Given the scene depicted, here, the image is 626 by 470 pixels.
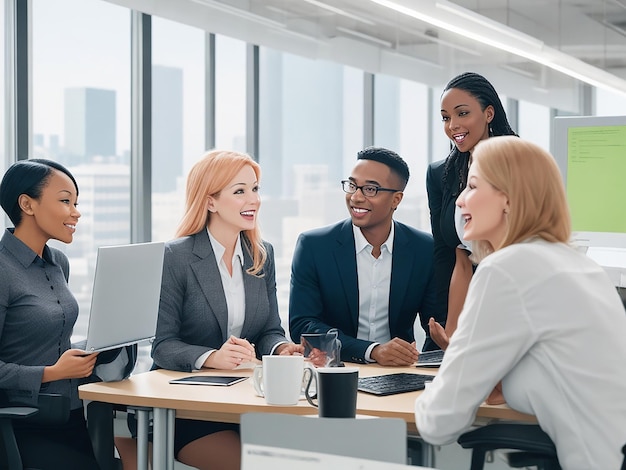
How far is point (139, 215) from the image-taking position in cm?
486

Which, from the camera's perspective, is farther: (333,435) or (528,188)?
(528,188)

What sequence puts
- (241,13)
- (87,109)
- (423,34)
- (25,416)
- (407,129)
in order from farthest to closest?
(407,129), (423,34), (241,13), (87,109), (25,416)

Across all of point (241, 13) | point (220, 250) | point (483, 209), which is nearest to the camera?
point (483, 209)

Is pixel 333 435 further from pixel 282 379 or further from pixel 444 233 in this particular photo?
pixel 444 233

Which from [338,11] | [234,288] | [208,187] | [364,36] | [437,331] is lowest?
[437,331]

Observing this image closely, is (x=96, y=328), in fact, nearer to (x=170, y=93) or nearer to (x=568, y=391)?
(x=568, y=391)

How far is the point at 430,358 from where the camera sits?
2883mm

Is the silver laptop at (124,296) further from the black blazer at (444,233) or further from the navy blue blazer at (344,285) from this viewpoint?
the black blazer at (444,233)

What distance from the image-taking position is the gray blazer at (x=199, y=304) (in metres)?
2.92

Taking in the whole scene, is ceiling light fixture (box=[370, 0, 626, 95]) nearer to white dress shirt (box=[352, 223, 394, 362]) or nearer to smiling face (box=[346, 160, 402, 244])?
smiling face (box=[346, 160, 402, 244])

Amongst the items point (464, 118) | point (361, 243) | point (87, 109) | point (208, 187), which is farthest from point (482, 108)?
point (87, 109)

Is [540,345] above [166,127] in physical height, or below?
below

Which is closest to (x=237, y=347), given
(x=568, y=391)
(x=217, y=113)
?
(x=568, y=391)

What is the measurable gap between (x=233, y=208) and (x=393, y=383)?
3.07 ft
